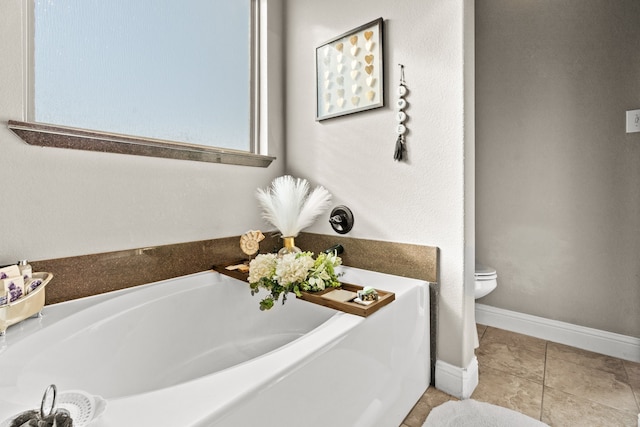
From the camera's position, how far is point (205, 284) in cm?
144

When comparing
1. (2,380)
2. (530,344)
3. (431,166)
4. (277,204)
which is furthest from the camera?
(530,344)

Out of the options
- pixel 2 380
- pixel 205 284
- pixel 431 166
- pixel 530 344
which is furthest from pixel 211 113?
pixel 530 344

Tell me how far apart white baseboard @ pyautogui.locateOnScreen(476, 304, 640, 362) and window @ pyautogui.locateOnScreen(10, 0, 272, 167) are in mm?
2070

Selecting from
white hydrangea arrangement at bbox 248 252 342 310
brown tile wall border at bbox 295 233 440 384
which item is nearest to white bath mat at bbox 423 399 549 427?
brown tile wall border at bbox 295 233 440 384

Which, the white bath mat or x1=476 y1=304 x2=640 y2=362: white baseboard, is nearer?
the white bath mat

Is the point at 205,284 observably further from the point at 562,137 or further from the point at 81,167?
the point at 562,137

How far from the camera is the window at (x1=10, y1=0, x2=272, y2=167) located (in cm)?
120

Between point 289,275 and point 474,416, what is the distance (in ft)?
3.13

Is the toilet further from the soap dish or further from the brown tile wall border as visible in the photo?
the soap dish

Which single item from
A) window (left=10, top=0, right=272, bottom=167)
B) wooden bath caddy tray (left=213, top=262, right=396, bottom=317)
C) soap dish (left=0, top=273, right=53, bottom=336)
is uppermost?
window (left=10, top=0, right=272, bottom=167)

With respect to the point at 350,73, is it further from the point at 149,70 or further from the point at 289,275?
the point at 289,275

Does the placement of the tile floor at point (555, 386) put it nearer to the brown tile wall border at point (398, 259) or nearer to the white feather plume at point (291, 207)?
the brown tile wall border at point (398, 259)

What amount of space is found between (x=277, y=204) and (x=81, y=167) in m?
0.86

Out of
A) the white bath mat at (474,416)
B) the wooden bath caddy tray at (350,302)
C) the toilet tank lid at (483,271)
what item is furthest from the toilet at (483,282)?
the wooden bath caddy tray at (350,302)
